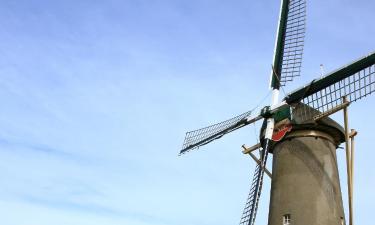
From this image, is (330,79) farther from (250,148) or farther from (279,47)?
(279,47)

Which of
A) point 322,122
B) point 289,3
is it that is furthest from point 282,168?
point 289,3

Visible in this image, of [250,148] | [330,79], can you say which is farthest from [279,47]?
[250,148]

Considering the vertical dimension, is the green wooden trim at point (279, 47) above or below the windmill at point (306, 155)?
above

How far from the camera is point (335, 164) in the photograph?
1456cm

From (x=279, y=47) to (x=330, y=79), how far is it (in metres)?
4.07

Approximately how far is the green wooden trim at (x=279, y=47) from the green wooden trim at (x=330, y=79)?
190 cm

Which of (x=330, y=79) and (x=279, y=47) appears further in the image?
(x=279, y=47)

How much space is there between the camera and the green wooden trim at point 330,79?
44.3 ft

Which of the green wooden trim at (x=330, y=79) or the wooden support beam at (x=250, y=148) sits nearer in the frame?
the green wooden trim at (x=330, y=79)

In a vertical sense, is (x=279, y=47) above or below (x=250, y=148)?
above

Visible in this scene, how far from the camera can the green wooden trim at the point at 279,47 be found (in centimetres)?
1753

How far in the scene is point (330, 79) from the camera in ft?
47.3

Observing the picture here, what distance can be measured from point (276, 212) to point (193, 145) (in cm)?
550

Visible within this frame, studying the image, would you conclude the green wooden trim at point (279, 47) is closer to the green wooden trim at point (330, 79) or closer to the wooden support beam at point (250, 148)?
the green wooden trim at point (330, 79)
